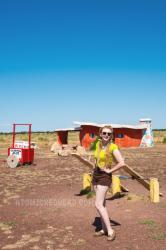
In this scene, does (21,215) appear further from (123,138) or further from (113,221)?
(123,138)

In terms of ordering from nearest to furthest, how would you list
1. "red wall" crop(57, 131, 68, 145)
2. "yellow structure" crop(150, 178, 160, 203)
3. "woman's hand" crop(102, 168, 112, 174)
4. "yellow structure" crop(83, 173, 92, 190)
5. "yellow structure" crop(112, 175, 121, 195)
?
"woman's hand" crop(102, 168, 112, 174) < "yellow structure" crop(150, 178, 160, 203) < "yellow structure" crop(112, 175, 121, 195) < "yellow structure" crop(83, 173, 92, 190) < "red wall" crop(57, 131, 68, 145)

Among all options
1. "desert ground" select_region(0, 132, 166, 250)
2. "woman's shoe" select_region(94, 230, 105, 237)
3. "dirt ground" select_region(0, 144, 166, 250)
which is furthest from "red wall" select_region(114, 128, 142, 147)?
"woman's shoe" select_region(94, 230, 105, 237)

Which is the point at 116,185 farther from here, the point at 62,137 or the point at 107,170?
the point at 62,137

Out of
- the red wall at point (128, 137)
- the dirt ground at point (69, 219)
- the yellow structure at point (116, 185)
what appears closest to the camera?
the dirt ground at point (69, 219)

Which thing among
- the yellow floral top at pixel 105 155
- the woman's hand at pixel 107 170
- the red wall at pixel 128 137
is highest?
the red wall at pixel 128 137

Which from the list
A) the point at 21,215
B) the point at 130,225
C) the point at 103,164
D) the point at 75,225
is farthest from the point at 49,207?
the point at 103,164

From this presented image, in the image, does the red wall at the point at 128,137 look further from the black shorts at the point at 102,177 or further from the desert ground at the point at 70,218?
the black shorts at the point at 102,177

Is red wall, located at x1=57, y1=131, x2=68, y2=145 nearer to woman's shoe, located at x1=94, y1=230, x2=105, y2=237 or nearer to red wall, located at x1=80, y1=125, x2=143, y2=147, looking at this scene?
red wall, located at x1=80, y1=125, x2=143, y2=147

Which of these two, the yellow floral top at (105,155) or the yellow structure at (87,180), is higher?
the yellow floral top at (105,155)

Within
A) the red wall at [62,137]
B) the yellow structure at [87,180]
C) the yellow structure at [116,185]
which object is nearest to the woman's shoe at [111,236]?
the yellow structure at [116,185]

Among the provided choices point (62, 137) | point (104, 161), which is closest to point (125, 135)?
point (62, 137)

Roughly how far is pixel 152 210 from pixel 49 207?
2.56m

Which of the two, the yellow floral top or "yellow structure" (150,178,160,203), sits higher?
the yellow floral top

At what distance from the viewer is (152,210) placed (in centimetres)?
836
